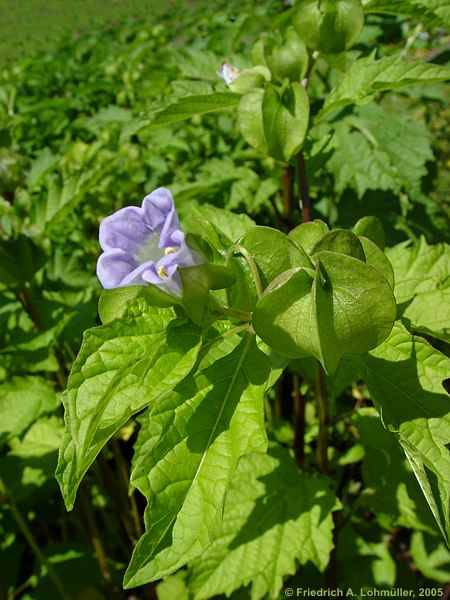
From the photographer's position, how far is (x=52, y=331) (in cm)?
165

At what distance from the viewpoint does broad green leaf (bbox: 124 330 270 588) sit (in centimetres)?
86

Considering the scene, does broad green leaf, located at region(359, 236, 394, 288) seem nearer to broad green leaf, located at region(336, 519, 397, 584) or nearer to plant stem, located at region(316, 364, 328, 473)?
plant stem, located at region(316, 364, 328, 473)

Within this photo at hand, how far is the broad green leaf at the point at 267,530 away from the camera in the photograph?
1.44 meters

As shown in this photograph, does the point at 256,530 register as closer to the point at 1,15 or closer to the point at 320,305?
the point at 320,305

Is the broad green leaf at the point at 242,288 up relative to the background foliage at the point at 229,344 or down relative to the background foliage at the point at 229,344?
up

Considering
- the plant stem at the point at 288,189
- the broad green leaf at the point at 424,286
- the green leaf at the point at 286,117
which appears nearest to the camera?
the broad green leaf at the point at 424,286

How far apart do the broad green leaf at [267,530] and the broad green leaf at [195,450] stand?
23.9 inches

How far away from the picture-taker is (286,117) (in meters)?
1.27

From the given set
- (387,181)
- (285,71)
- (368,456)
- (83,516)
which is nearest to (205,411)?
(285,71)

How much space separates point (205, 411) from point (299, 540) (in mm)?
686

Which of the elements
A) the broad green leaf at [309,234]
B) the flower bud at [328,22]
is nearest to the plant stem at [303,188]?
the flower bud at [328,22]

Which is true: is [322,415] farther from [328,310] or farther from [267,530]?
[328,310]

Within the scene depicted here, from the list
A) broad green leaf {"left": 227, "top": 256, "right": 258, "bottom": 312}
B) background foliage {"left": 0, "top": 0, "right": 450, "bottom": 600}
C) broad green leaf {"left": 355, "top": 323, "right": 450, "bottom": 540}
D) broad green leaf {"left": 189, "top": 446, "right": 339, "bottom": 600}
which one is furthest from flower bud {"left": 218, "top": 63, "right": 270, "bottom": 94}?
broad green leaf {"left": 189, "top": 446, "right": 339, "bottom": 600}

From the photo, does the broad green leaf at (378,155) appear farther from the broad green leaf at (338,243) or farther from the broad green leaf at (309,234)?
the broad green leaf at (338,243)
